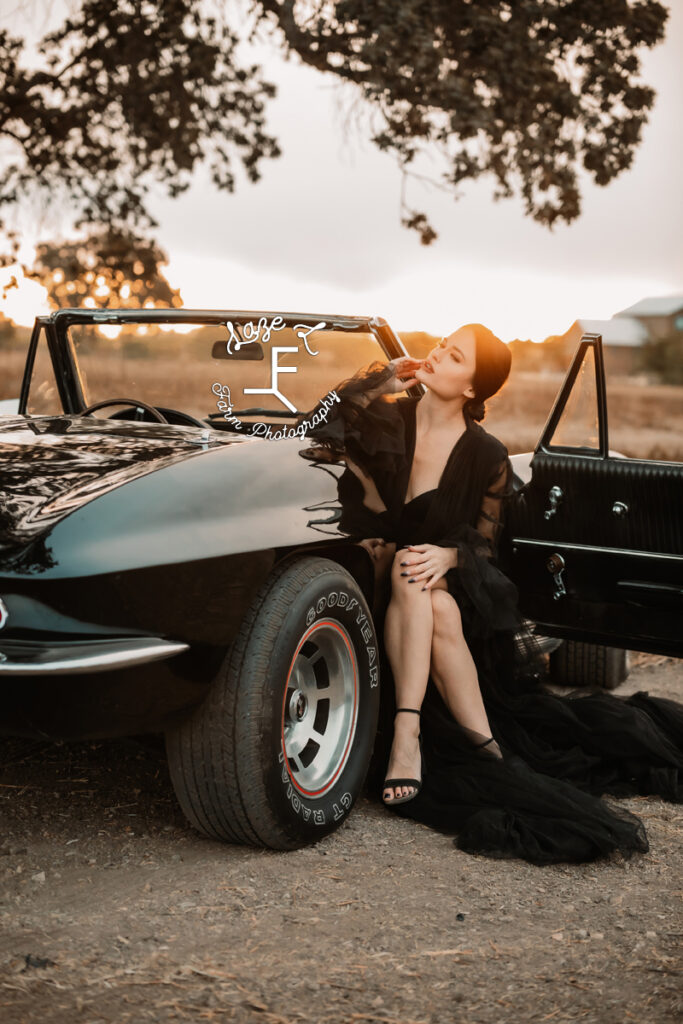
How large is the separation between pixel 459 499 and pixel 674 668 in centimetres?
288

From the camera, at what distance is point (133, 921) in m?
2.69

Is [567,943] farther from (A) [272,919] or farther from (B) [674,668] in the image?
(B) [674,668]

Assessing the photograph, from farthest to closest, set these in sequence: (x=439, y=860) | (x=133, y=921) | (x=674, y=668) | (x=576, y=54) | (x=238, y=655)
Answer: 1. (x=576, y=54)
2. (x=674, y=668)
3. (x=439, y=860)
4. (x=238, y=655)
5. (x=133, y=921)

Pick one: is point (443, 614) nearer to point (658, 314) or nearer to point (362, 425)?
point (362, 425)

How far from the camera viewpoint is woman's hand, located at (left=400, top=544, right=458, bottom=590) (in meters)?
3.60

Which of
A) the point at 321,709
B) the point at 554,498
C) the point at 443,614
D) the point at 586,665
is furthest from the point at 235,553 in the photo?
the point at 586,665

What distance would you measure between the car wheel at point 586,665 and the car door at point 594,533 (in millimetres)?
1219

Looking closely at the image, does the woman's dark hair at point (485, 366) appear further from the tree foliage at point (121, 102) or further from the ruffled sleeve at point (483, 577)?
the tree foliage at point (121, 102)

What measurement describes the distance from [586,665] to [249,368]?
232 cm

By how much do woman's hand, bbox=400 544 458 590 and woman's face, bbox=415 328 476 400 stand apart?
1.91 feet

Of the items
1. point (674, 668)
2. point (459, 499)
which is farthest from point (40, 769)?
point (674, 668)

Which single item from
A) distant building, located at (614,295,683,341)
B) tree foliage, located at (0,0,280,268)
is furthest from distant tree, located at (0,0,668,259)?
distant building, located at (614,295,683,341)

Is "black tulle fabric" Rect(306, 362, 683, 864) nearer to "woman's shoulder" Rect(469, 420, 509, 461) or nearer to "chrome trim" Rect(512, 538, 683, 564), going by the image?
"woman's shoulder" Rect(469, 420, 509, 461)

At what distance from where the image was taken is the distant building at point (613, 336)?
160 inches
